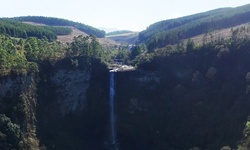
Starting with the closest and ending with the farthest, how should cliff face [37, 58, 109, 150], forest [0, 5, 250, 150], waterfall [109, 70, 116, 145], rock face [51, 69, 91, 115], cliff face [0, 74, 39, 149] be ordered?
cliff face [0, 74, 39, 149] → forest [0, 5, 250, 150] → cliff face [37, 58, 109, 150] → rock face [51, 69, 91, 115] → waterfall [109, 70, 116, 145]

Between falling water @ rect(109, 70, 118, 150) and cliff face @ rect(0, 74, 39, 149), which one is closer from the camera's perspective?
cliff face @ rect(0, 74, 39, 149)

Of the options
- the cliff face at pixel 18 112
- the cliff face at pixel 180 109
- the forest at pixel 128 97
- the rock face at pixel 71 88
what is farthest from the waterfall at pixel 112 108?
the cliff face at pixel 18 112

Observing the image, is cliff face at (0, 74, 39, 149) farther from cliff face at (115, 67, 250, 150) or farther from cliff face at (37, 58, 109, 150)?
cliff face at (115, 67, 250, 150)

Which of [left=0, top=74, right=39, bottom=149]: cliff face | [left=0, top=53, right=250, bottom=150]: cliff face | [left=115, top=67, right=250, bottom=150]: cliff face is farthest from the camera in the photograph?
[left=115, top=67, right=250, bottom=150]: cliff face

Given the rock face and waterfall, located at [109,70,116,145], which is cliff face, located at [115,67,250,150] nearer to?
waterfall, located at [109,70,116,145]

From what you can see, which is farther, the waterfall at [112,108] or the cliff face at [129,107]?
the waterfall at [112,108]

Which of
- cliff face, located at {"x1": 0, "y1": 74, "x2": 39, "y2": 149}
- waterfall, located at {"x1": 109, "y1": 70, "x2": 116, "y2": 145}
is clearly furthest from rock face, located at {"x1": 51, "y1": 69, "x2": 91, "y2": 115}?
cliff face, located at {"x1": 0, "y1": 74, "x2": 39, "y2": 149}

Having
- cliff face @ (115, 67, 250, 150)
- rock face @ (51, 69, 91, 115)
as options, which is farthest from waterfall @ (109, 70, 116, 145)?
rock face @ (51, 69, 91, 115)

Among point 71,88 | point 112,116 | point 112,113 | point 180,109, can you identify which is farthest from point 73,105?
point 180,109

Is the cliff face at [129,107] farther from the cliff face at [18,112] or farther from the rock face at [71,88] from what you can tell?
the cliff face at [18,112]

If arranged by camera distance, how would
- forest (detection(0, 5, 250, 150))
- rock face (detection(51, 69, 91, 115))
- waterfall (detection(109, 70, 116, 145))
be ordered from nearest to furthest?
forest (detection(0, 5, 250, 150))
rock face (detection(51, 69, 91, 115))
waterfall (detection(109, 70, 116, 145))

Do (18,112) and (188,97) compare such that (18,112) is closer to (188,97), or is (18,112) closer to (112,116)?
(112,116)

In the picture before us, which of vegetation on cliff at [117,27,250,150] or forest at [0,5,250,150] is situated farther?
vegetation on cliff at [117,27,250,150]
